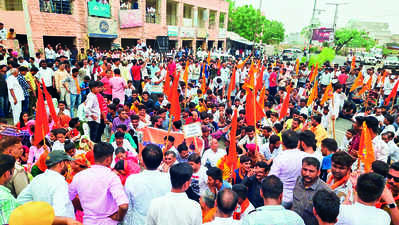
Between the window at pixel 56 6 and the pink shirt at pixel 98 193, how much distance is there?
633 inches

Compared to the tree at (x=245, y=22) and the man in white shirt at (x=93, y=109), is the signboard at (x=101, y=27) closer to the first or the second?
the man in white shirt at (x=93, y=109)

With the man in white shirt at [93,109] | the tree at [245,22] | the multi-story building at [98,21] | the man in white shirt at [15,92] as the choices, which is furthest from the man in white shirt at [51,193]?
the tree at [245,22]

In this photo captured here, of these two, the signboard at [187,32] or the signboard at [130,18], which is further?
the signboard at [187,32]

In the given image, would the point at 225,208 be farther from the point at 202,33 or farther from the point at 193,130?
the point at 202,33

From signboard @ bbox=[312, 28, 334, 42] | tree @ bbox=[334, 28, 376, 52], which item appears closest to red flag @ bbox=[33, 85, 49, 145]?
signboard @ bbox=[312, 28, 334, 42]

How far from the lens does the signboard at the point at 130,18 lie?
20484 mm

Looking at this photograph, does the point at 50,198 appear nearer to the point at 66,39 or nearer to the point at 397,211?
the point at 397,211

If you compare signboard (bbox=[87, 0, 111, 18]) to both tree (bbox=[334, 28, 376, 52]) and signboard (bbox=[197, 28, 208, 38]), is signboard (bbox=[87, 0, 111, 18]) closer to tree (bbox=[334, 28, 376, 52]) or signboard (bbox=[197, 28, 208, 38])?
signboard (bbox=[197, 28, 208, 38])

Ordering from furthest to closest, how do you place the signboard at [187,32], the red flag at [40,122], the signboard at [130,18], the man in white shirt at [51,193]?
the signboard at [187,32] < the signboard at [130,18] < the red flag at [40,122] < the man in white shirt at [51,193]

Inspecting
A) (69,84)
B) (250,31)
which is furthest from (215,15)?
(69,84)

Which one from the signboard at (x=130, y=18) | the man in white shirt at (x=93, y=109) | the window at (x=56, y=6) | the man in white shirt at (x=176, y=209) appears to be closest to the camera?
the man in white shirt at (x=176, y=209)

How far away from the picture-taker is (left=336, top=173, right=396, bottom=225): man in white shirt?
7.77ft

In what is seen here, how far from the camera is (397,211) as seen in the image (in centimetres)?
271

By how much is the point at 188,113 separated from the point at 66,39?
14988mm
